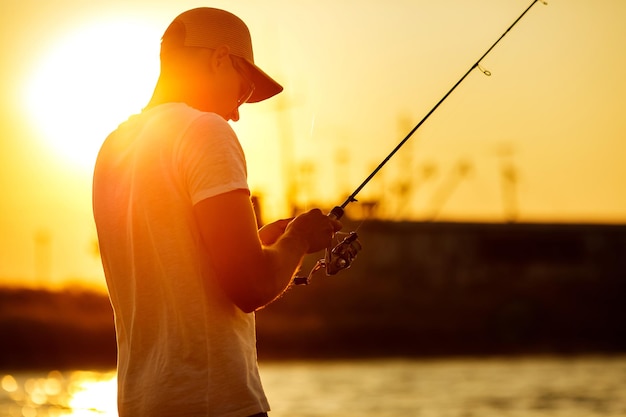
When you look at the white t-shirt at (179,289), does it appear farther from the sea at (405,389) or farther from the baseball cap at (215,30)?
the sea at (405,389)

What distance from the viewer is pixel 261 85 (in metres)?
3.13

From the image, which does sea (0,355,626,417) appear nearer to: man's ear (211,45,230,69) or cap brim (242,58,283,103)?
cap brim (242,58,283,103)

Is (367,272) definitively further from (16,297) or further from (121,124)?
(121,124)

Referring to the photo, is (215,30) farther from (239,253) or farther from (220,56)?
(239,253)

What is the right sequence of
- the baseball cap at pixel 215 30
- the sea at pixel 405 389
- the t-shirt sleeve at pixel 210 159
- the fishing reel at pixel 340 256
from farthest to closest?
the sea at pixel 405 389
the fishing reel at pixel 340 256
the baseball cap at pixel 215 30
the t-shirt sleeve at pixel 210 159

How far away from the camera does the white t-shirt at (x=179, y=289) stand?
2.70 m

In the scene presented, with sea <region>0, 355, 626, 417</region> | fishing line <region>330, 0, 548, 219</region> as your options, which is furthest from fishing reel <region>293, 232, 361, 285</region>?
sea <region>0, 355, 626, 417</region>

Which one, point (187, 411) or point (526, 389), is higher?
point (187, 411)

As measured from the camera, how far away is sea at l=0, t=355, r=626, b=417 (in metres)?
20.5

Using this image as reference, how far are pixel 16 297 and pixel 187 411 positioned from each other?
5484 centimetres

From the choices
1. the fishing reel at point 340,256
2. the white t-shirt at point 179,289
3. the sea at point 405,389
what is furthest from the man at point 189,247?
the sea at point 405,389

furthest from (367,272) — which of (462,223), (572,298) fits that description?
(572,298)

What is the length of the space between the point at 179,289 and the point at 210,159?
1.02 feet

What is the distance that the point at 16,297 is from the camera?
55.8m
